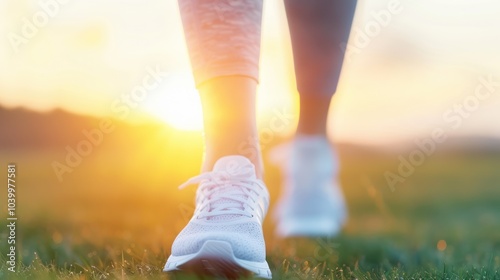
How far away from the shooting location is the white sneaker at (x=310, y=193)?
2.74 metres

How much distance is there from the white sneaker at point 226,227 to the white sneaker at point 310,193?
777 millimetres

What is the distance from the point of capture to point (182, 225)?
278 cm

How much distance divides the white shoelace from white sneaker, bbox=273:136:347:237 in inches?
34.4

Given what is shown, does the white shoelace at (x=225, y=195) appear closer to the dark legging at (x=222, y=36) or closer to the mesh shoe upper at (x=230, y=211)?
the mesh shoe upper at (x=230, y=211)

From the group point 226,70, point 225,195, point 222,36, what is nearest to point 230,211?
point 225,195

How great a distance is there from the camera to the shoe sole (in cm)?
153

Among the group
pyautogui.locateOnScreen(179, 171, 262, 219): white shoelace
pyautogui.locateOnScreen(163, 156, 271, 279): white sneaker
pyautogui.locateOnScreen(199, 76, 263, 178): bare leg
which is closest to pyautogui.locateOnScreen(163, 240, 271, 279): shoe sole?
pyautogui.locateOnScreen(163, 156, 271, 279): white sneaker

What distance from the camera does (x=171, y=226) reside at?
2877 mm

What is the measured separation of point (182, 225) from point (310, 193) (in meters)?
0.57

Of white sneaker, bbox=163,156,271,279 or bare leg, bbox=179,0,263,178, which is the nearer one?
white sneaker, bbox=163,156,271,279

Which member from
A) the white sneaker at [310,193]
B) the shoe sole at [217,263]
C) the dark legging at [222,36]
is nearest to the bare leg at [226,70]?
the dark legging at [222,36]

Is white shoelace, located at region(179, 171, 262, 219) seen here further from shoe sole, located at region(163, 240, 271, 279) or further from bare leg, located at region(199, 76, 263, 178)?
shoe sole, located at region(163, 240, 271, 279)

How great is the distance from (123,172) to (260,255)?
3.97 metres

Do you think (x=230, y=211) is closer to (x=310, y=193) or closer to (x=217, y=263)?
(x=217, y=263)
